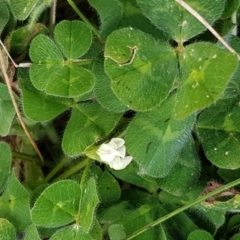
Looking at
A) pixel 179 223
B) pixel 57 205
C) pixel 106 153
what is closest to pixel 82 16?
pixel 106 153

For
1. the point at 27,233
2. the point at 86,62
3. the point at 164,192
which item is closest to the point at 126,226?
the point at 164,192

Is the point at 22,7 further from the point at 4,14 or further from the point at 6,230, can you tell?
the point at 6,230

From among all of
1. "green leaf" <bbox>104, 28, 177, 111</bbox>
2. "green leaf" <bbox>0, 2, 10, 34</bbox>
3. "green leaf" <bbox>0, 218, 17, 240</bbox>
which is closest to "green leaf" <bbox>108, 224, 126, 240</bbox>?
"green leaf" <bbox>0, 218, 17, 240</bbox>

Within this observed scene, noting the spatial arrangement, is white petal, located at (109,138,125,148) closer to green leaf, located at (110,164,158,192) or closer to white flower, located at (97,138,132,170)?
white flower, located at (97,138,132,170)

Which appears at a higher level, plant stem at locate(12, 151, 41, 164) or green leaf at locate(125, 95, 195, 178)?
green leaf at locate(125, 95, 195, 178)

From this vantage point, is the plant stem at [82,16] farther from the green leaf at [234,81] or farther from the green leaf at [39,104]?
the green leaf at [234,81]

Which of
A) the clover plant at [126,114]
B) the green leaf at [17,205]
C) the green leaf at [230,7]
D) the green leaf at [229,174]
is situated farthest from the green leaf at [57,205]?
the green leaf at [230,7]
